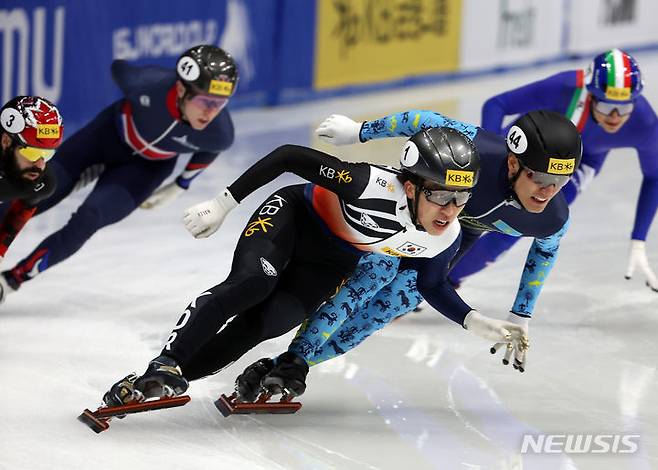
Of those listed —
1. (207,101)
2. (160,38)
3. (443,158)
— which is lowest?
(160,38)

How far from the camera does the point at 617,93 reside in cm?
581

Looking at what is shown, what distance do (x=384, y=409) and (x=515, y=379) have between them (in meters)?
0.67

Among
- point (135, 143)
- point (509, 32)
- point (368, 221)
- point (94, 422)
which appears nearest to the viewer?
point (94, 422)

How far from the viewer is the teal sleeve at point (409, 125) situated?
188 inches

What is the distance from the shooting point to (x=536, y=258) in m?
4.89

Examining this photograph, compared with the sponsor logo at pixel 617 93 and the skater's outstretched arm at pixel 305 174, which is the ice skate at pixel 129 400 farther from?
the sponsor logo at pixel 617 93

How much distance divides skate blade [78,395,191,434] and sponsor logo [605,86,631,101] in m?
2.54

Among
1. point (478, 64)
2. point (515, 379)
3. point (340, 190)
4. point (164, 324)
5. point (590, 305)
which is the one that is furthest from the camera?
point (478, 64)

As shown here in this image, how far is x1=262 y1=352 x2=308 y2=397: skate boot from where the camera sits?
4.45 meters

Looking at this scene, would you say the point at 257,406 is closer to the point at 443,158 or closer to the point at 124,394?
the point at 124,394

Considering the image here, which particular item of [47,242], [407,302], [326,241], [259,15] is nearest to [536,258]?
[407,302]

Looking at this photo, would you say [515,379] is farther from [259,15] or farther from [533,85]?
[259,15]

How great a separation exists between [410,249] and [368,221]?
0.58 feet

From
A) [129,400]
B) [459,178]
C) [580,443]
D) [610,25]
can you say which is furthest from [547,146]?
[610,25]
